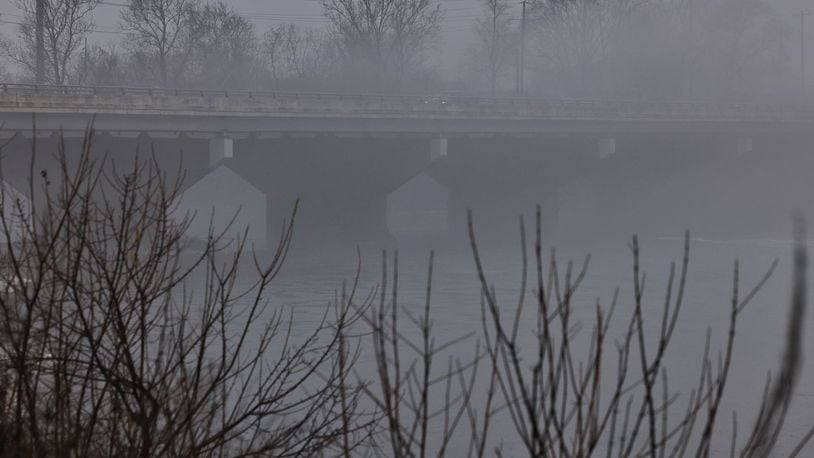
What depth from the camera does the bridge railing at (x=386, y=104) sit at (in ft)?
127

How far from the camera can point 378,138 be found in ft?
A: 163

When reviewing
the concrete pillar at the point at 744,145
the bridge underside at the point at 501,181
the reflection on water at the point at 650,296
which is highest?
the concrete pillar at the point at 744,145

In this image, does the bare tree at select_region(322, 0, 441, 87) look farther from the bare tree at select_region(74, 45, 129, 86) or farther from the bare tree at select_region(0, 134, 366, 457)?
the bare tree at select_region(0, 134, 366, 457)

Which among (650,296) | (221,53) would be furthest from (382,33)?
(650,296)

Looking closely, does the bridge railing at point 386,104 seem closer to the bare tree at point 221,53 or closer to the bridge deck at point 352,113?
the bridge deck at point 352,113

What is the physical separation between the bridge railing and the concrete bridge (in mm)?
73

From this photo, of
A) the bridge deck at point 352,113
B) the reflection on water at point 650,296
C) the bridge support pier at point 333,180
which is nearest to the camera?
the reflection on water at point 650,296

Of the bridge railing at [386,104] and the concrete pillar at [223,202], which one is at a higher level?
the bridge railing at [386,104]

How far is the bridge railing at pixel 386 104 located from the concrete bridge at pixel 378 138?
0.24 feet

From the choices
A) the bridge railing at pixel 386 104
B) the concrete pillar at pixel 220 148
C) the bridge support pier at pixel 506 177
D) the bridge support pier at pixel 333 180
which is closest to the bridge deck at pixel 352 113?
the bridge railing at pixel 386 104

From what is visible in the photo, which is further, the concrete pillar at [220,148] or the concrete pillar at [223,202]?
the concrete pillar at [223,202]

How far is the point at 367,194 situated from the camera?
177 feet

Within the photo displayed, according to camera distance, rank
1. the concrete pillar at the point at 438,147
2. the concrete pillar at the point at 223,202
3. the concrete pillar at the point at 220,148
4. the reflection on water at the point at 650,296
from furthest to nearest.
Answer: the concrete pillar at the point at 223,202 → the concrete pillar at the point at 438,147 → the concrete pillar at the point at 220,148 → the reflection on water at the point at 650,296

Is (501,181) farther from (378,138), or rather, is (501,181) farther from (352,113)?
(352,113)
